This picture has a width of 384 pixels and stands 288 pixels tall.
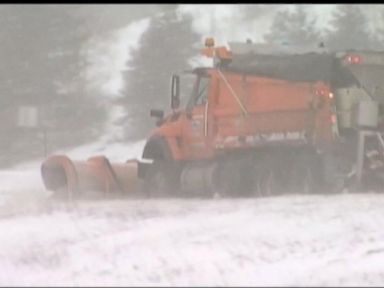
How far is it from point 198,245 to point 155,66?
122 ft

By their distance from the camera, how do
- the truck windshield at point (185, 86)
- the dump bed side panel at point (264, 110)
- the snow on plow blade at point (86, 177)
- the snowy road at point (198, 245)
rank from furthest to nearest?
the truck windshield at point (185, 86)
the snow on plow blade at point (86, 177)
the dump bed side panel at point (264, 110)
the snowy road at point (198, 245)

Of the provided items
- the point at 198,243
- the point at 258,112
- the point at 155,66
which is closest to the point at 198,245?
the point at 198,243

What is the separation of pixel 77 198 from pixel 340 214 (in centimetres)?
663

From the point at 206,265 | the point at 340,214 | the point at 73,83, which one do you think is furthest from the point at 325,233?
the point at 73,83

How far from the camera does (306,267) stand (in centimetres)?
953

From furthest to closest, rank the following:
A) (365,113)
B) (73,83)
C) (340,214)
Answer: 1. (73,83)
2. (365,113)
3. (340,214)

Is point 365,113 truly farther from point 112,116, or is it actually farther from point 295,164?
point 112,116

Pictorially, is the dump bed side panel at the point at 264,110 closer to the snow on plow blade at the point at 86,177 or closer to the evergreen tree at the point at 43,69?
the snow on plow blade at the point at 86,177

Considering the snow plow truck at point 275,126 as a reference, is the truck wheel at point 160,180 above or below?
below

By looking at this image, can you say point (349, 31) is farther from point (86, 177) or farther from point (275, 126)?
point (86, 177)

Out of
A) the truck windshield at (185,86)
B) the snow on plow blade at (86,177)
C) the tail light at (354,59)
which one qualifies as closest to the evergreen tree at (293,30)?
the truck windshield at (185,86)

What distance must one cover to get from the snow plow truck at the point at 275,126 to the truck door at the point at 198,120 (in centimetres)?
2

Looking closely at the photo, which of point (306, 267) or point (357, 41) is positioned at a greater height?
point (357, 41)

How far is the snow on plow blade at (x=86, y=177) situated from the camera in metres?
18.5
